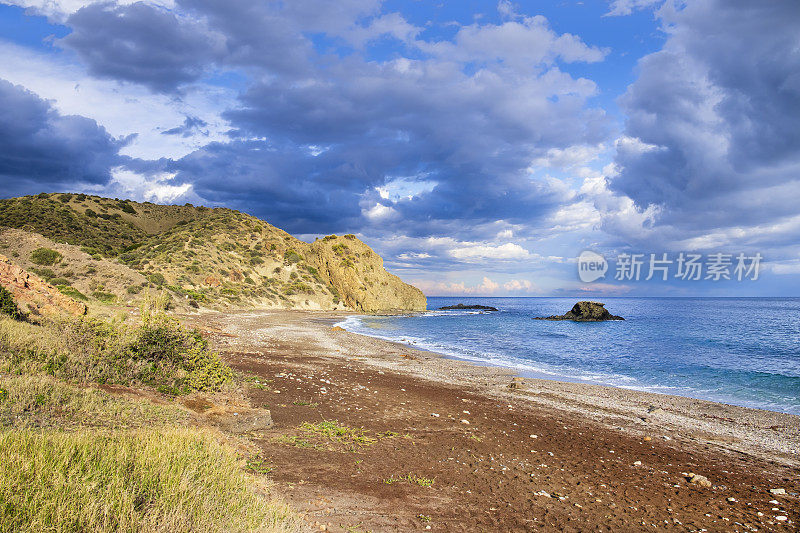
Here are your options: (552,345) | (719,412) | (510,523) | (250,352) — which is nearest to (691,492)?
(510,523)

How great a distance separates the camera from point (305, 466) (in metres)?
6.60

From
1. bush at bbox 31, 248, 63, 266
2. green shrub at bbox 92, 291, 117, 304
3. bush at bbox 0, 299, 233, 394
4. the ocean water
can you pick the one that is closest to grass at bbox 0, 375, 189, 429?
bush at bbox 0, 299, 233, 394

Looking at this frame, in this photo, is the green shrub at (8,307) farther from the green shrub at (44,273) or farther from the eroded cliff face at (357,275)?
the eroded cliff face at (357,275)

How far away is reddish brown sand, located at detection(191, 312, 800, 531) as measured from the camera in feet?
19.3

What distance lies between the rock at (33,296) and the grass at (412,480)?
39.7 ft

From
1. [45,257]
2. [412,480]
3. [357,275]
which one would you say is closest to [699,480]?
[412,480]

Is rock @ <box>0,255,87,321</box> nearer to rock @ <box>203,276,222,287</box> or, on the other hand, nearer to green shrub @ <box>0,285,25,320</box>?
green shrub @ <box>0,285,25,320</box>

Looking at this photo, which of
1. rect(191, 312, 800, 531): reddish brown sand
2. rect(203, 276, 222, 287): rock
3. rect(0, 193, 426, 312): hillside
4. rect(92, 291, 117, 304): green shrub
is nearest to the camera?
rect(191, 312, 800, 531): reddish brown sand

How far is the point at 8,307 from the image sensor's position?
36.4 ft

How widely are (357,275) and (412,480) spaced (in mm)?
81163

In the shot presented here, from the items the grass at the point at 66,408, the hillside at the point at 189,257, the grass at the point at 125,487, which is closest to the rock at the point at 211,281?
the hillside at the point at 189,257

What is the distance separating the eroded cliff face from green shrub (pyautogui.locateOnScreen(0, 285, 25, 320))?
232ft

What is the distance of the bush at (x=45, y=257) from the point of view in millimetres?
32000

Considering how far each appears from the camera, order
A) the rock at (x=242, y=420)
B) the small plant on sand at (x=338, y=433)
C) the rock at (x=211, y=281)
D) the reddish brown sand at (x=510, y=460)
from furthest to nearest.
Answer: the rock at (x=211, y=281) < the small plant on sand at (x=338, y=433) < the rock at (x=242, y=420) < the reddish brown sand at (x=510, y=460)
